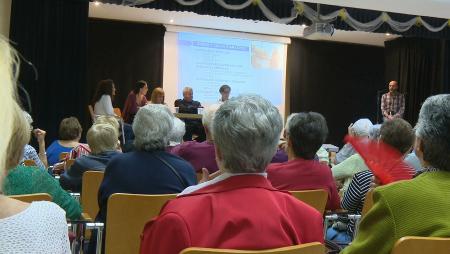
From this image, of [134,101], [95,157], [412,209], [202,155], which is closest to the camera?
[412,209]

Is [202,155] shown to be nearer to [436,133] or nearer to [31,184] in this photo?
[31,184]

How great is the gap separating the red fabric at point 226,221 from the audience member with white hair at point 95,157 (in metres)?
1.69

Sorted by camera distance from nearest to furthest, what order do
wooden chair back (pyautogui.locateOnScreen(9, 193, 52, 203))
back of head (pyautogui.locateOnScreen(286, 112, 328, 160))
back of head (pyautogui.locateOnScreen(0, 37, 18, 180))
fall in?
back of head (pyautogui.locateOnScreen(0, 37, 18, 180)), wooden chair back (pyautogui.locateOnScreen(9, 193, 52, 203)), back of head (pyautogui.locateOnScreen(286, 112, 328, 160))

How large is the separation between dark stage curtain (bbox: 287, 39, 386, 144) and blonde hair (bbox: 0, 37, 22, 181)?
11.2 m

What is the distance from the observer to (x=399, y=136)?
2.75 metres

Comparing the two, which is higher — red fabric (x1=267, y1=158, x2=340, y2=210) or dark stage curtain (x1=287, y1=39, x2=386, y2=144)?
dark stage curtain (x1=287, y1=39, x2=386, y2=144)

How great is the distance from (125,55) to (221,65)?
2018 mm

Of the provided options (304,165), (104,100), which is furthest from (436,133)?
(104,100)

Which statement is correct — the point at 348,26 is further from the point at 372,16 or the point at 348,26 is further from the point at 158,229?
the point at 158,229

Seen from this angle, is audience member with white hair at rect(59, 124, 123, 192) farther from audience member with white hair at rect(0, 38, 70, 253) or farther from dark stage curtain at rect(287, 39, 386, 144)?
dark stage curtain at rect(287, 39, 386, 144)

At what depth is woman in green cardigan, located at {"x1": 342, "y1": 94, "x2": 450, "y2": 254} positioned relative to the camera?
1475 millimetres

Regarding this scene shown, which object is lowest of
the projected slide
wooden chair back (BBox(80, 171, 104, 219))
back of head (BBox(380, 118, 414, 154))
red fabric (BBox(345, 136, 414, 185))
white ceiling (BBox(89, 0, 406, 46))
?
wooden chair back (BBox(80, 171, 104, 219))

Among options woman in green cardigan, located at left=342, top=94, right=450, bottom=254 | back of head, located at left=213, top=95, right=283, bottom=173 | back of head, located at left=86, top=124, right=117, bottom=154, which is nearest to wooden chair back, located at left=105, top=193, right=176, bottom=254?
back of head, located at left=213, top=95, right=283, bottom=173

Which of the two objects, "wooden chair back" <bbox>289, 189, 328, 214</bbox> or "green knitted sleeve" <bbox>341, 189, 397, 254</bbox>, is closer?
"green knitted sleeve" <bbox>341, 189, 397, 254</bbox>
